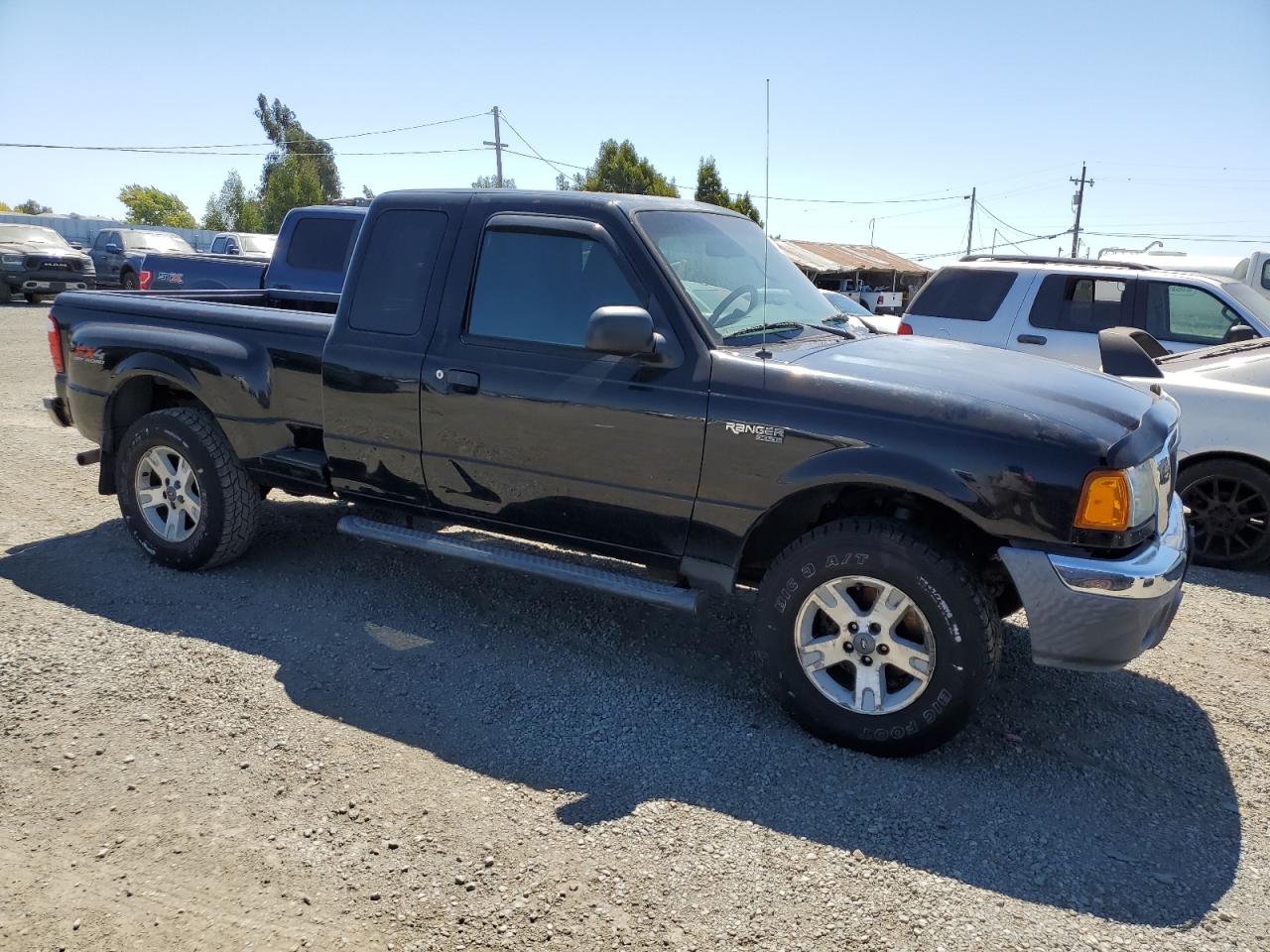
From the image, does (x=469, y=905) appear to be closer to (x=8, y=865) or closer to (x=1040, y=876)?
(x=8, y=865)

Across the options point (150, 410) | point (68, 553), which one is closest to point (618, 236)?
point (150, 410)

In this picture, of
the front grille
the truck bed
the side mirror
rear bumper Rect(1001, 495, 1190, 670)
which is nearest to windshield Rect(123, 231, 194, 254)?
the front grille

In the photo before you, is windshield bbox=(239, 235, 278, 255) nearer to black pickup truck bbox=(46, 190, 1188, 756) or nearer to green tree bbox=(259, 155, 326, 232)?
black pickup truck bbox=(46, 190, 1188, 756)

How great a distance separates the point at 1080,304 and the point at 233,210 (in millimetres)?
80998

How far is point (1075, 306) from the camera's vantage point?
8359mm

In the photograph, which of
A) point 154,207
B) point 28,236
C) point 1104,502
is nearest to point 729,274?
point 1104,502

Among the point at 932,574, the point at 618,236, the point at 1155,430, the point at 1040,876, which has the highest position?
→ the point at 618,236

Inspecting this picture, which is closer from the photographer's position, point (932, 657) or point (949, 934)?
point (949, 934)

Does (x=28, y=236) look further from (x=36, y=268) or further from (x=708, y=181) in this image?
(x=708, y=181)

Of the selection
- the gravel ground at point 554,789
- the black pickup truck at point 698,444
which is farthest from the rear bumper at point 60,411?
the gravel ground at point 554,789

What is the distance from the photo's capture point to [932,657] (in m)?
3.37

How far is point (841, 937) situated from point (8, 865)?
8.01 feet

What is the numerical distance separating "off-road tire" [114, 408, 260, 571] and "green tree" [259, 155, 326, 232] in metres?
62.5

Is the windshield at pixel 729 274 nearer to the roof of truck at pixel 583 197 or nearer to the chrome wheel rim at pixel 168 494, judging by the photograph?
the roof of truck at pixel 583 197
